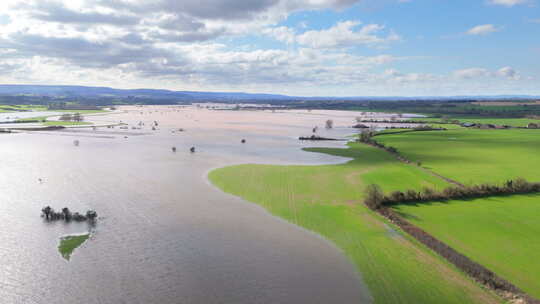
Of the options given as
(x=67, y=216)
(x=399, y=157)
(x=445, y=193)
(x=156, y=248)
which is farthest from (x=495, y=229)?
(x=399, y=157)

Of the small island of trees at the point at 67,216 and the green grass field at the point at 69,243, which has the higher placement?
the small island of trees at the point at 67,216

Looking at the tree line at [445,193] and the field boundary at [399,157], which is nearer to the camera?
the tree line at [445,193]

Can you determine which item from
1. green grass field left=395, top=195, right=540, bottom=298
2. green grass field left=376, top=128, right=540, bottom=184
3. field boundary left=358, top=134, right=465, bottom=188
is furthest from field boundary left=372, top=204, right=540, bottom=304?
green grass field left=376, top=128, right=540, bottom=184

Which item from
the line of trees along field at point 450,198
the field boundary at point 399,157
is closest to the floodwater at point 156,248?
the line of trees along field at point 450,198

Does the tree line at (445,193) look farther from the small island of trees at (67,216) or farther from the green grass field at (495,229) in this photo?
the small island of trees at (67,216)

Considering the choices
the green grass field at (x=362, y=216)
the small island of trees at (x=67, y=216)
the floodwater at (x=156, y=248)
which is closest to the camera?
the floodwater at (x=156, y=248)

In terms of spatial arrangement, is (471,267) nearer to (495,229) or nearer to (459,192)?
(495,229)

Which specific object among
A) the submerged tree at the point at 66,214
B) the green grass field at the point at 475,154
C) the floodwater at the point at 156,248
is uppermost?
the green grass field at the point at 475,154

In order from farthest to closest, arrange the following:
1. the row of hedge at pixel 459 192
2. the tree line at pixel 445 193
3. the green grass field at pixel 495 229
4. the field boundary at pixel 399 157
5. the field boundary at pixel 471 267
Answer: the field boundary at pixel 399 157 < the row of hedge at pixel 459 192 < the tree line at pixel 445 193 < the green grass field at pixel 495 229 < the field boundary at pixel 471 267

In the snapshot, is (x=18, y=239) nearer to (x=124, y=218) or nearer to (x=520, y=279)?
(x=124, y=218)
